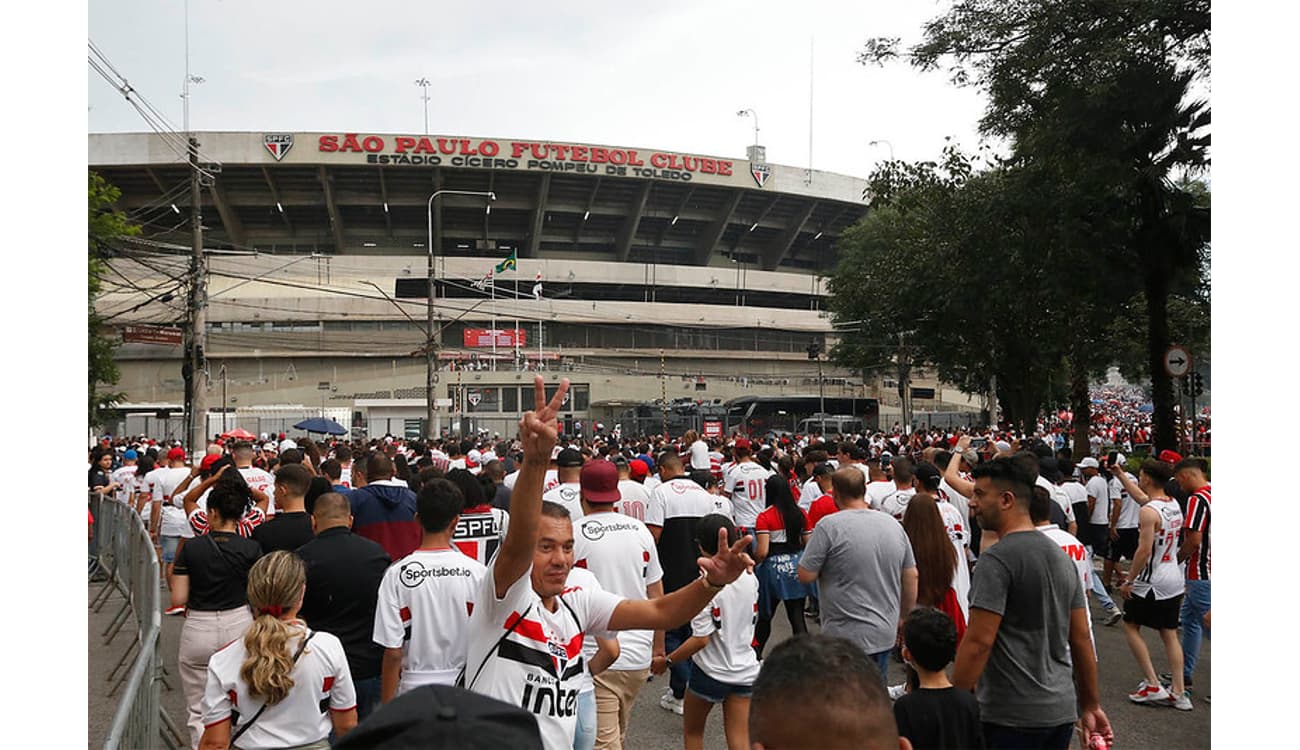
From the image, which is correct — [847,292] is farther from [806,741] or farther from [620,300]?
[806,741]

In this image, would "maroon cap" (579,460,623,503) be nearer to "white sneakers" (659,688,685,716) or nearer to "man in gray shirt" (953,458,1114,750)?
"man in gray shirt" (953,458,1114,750)

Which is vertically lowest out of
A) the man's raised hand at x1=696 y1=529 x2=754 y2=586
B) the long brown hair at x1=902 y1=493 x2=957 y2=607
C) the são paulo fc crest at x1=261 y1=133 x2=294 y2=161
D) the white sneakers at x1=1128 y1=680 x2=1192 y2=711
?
the white sneakers at x1=1128 y1=680 x2=1192 y2=711

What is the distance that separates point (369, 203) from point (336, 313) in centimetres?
711

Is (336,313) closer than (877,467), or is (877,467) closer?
(877,467)

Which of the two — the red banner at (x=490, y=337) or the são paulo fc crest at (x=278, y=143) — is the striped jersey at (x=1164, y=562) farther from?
the são paulo fc crest at (x=278, y=143)

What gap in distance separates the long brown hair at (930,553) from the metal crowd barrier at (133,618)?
4.29 metres

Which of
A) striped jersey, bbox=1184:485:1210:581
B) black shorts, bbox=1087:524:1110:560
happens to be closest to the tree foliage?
black shorts, bbox=1087:524:1110:560

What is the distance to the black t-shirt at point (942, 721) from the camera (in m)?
3.72

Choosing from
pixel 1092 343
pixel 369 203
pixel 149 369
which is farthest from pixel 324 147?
pixel 1092 343

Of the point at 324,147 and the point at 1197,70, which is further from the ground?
the point at 324,147

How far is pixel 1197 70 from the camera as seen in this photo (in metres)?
15.0

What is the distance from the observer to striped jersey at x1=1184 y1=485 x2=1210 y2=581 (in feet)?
24.1

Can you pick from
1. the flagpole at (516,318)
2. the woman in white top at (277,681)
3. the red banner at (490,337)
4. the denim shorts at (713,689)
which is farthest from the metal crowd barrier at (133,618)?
the red banner at (490,337)

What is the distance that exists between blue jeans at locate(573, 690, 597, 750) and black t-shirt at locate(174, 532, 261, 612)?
2447mm
